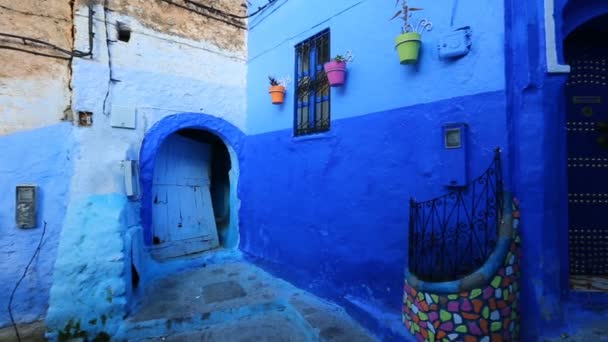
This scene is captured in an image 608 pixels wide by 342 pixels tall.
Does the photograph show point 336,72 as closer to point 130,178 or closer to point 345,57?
point 345,57

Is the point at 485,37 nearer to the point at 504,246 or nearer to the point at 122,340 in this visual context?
the point at 504,246

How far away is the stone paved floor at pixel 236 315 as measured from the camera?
10.9 ft

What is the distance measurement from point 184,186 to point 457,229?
14.7ft

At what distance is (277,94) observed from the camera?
4.67m

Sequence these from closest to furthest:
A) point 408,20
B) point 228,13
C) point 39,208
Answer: point 408,20 < point 39,208 < point 228,13

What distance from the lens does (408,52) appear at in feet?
9.71

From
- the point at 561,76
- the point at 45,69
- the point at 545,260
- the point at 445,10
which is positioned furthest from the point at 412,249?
the point at 45,69

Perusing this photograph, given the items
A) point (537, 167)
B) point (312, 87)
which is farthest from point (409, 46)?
point (312, 87)

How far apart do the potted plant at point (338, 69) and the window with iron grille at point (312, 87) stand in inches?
14.1

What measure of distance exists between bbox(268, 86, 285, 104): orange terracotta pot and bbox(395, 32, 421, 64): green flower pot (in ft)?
6.74

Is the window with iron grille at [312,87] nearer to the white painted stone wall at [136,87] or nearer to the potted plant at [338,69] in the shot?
the potted plant at [338,69]

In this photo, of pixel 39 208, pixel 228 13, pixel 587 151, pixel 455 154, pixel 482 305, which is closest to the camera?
pixel 482 305

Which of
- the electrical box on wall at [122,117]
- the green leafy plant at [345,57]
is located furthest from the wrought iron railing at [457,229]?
the electrical box on wall at [122,117]

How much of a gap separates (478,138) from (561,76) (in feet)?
2.34
